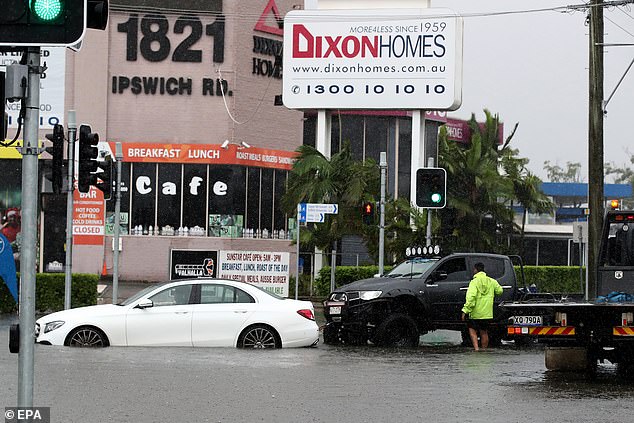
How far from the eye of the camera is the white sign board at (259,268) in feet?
97.3

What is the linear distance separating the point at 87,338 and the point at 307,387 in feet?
21.3

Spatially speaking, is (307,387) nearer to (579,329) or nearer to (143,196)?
(579,329)

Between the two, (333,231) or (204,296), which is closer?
(204,296)

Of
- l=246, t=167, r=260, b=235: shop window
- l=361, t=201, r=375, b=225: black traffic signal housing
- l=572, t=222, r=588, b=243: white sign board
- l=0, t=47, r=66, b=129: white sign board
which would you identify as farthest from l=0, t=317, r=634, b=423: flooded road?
l=0, t=47, r=66, b=129: white sign board

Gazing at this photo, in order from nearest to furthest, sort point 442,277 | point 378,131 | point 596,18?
1. point 442,277
2. point 596,18
3. point 378,131

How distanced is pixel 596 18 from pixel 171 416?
65.3 feet

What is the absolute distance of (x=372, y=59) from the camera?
3809 centimetres

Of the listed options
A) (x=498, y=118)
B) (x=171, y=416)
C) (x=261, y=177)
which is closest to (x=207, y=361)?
(x=171, y=416)

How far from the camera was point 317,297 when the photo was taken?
112 ft

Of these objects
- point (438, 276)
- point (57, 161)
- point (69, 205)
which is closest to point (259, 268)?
point (69, 205)

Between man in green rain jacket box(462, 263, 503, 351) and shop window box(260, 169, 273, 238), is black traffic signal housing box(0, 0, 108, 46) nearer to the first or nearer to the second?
man in green rain jacket box(462, 263, 503, 351)

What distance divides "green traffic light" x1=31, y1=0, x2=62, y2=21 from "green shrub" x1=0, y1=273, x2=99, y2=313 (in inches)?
889

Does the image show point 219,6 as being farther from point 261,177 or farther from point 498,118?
point 498,118

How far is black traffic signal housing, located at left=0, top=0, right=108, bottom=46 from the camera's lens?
7.45 m
